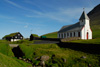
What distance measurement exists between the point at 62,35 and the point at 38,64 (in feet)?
110

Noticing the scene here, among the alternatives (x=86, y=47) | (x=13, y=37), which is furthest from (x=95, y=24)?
(x=86, y=47)

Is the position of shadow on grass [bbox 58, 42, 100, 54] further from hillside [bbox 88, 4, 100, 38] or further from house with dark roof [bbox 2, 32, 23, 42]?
house with dark roof [bbox 2, 32, 23, 42]

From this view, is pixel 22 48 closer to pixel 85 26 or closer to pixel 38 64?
pixel 38 64

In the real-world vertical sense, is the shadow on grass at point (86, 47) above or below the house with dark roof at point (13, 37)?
below

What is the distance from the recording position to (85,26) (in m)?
37.1

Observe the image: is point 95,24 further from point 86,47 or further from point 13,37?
point 86,47

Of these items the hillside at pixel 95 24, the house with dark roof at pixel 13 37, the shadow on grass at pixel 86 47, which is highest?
the hillside at pixel 95 24

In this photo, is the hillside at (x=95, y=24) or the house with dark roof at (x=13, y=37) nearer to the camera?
the house with dark roof at (x=13, y=37)

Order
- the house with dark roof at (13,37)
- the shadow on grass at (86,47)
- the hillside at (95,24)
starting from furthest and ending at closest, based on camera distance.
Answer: the hillside at (95,24) → the house with dark roof at (13,37) → the shadow on grass at (86,47)

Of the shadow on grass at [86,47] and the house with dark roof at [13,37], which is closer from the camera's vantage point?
the shadow on grass at [86,47]

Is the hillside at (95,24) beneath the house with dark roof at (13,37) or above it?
above

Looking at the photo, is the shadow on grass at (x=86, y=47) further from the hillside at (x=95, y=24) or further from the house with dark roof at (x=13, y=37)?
the house with dark roof at (x=13, y=37)

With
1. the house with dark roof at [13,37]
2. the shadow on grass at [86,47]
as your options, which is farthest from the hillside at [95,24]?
the house with dark roof at [13,37]

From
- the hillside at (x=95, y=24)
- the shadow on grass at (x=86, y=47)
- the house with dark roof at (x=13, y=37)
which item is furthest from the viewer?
the hillside at (x=95, y=24)
